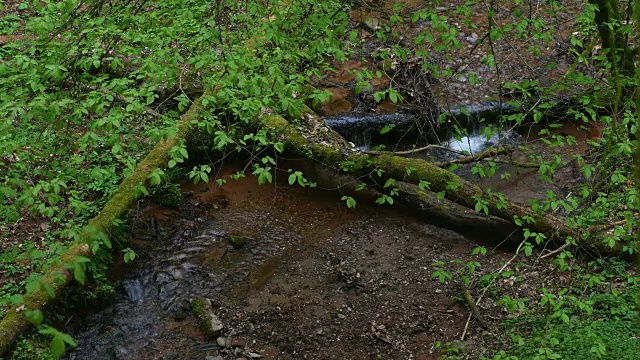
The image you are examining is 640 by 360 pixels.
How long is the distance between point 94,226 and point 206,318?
1795mm

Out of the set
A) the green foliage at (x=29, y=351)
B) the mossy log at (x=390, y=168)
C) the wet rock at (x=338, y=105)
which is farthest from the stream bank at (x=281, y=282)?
the wet rock at (x=338, y=105)

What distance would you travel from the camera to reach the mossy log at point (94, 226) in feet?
19.6

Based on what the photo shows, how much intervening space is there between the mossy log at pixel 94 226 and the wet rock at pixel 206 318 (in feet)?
4.43

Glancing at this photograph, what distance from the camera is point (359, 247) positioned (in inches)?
324

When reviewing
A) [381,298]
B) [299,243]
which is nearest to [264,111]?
[299,243]

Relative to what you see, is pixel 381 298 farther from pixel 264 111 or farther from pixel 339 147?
pixel 264 111

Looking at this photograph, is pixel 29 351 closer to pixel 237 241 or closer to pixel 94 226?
pixel 94 226

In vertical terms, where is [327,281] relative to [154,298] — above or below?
below

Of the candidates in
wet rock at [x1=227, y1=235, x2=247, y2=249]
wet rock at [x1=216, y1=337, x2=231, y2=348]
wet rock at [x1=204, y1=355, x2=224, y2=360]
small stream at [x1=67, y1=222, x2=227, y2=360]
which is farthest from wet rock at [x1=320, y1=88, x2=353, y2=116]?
wet rock at [x1=204, y1=355, x2=224, y2=360]

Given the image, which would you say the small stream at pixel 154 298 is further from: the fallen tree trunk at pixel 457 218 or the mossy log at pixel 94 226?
the fallen tree trunk at pixel 457 218

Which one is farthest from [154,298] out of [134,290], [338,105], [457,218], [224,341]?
[338,105]

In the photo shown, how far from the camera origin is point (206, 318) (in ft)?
22.8

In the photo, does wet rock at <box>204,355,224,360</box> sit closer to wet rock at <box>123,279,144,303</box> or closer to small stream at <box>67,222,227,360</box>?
small stream at <box>67,222,227,360</box>

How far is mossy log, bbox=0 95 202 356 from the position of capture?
5988 millimetres
